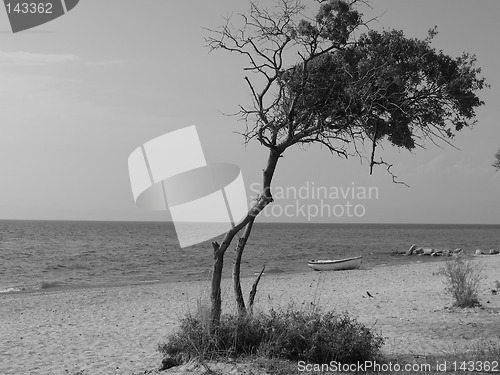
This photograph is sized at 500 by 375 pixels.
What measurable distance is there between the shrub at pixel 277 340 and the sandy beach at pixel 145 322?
28.0 inches

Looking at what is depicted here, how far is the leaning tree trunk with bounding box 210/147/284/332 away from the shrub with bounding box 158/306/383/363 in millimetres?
469

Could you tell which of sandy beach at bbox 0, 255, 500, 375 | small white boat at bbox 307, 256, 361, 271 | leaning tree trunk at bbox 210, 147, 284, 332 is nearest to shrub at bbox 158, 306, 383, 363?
leaning tree trunk at bbox 210, 147, 284, 332

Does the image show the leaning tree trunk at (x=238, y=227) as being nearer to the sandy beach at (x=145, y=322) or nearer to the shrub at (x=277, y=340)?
the sandy beach at (x=145, y=322)

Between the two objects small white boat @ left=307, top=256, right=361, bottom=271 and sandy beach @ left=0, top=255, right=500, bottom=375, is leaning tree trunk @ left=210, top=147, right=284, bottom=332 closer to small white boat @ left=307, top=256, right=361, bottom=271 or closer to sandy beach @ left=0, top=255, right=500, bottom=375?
sandy beach @ left=0, top=255, right=500, bottom=375

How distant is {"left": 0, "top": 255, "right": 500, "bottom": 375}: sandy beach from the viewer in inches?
423

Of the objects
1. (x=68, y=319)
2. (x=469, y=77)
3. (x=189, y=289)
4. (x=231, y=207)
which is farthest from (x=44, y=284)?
(x=469, y=77)

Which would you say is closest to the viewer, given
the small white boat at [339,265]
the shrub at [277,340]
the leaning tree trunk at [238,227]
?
the shrub at [277,340]

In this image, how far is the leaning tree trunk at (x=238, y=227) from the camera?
32.1 ft

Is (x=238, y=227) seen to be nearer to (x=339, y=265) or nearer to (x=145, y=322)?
(x=145, y=322)

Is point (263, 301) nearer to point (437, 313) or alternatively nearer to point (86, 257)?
point (437, 313)

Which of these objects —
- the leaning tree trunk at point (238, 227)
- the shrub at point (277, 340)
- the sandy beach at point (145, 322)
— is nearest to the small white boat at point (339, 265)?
the sandy beach at point (145, 322)

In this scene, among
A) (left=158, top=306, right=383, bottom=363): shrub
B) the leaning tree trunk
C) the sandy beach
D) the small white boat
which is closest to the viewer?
(left=158, top=306, right=383, bottom=363): shrub

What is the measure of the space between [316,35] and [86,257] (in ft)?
161

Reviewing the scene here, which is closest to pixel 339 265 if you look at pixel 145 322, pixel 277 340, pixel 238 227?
pixel 145 322
